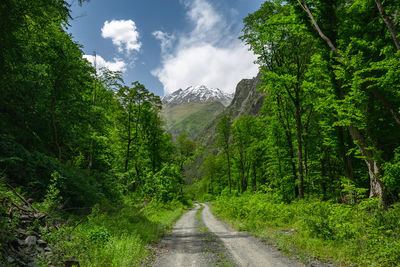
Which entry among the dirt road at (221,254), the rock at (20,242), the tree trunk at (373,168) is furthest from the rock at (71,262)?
the tree trunk at (373,168)

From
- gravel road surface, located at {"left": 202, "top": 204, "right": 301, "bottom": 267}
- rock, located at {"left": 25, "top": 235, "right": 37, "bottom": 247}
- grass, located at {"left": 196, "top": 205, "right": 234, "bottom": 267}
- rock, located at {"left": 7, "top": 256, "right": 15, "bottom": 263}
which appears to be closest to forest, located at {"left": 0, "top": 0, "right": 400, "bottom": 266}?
rock, located at {"left": 7, "top": 256, "right": 15, "bottom": 263}

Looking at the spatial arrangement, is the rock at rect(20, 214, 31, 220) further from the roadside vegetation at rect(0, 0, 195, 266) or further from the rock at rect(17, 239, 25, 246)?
the rock at rect(17, 239, 25, 246)

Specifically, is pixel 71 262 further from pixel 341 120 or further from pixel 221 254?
pixel 341 120

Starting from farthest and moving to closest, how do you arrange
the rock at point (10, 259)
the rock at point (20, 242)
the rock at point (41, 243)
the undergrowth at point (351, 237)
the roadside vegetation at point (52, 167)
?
the undergrowth at point (351, 237)
the roadside vegetation at point (52, 167)
the rock at point (41, 243)
the rock at point (20, 242)
the rock at point (10, 259)

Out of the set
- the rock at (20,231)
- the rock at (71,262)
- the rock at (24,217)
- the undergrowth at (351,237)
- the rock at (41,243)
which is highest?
the rock at (24,217)

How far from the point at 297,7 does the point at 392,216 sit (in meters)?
10.6

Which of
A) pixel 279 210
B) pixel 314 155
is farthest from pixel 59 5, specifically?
pixel 314 155

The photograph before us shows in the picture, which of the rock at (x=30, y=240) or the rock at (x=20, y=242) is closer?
the rock at (x=20, y=242)

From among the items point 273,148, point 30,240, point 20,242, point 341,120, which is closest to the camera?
point 20,242

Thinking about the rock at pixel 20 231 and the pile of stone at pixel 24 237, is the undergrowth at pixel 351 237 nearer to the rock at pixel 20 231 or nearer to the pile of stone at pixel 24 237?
the pile of stone at pixel 24 237

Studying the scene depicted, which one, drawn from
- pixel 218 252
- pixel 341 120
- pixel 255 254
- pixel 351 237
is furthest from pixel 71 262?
pixel 341 120

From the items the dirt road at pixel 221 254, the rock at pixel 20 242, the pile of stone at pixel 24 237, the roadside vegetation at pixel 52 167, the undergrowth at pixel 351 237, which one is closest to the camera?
the pile of stone at pixel 24 237

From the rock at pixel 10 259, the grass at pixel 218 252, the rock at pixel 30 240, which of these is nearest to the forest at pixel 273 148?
the rock at pixel 10 259

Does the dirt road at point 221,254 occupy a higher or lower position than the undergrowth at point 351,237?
lower
